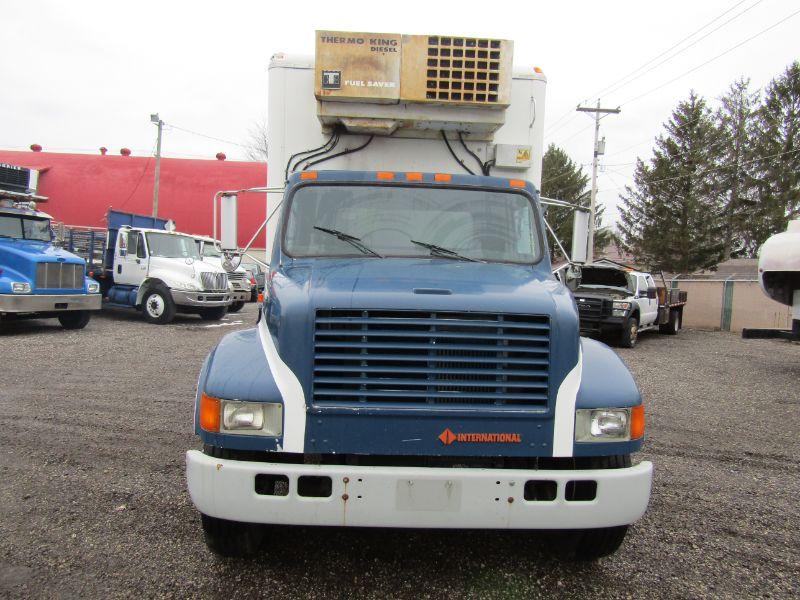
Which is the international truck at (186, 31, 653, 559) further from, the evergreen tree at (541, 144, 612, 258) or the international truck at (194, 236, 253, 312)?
the evergreen tree at (541, 144, 612, 258)

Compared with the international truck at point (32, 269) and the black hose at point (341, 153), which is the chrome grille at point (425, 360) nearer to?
the black hose at point (341, 153)

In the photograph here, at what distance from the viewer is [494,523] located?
261cm

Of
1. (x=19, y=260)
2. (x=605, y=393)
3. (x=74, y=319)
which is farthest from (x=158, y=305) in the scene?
(x=605, y=393)

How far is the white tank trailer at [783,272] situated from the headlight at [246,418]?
9020mm

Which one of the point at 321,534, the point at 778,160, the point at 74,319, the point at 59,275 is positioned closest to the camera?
the point at 321,534

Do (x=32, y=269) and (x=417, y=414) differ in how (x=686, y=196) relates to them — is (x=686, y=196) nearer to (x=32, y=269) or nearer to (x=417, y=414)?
(x=32, y=269)

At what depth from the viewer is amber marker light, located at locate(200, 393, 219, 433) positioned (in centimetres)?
271

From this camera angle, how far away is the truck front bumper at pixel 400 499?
257 centimetres

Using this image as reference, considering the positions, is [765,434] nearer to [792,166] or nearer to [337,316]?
[337,316]

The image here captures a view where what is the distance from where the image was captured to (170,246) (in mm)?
15070

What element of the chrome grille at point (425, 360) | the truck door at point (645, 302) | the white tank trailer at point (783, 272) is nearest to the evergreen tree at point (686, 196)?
the truck door at point (645, 302)

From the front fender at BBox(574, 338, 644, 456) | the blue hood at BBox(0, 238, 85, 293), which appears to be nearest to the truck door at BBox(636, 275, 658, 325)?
the front fender at BBox(574, 338, 644, 456)

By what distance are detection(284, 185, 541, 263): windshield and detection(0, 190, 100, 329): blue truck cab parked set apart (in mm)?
9907

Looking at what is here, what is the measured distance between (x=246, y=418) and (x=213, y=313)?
13724 mm
